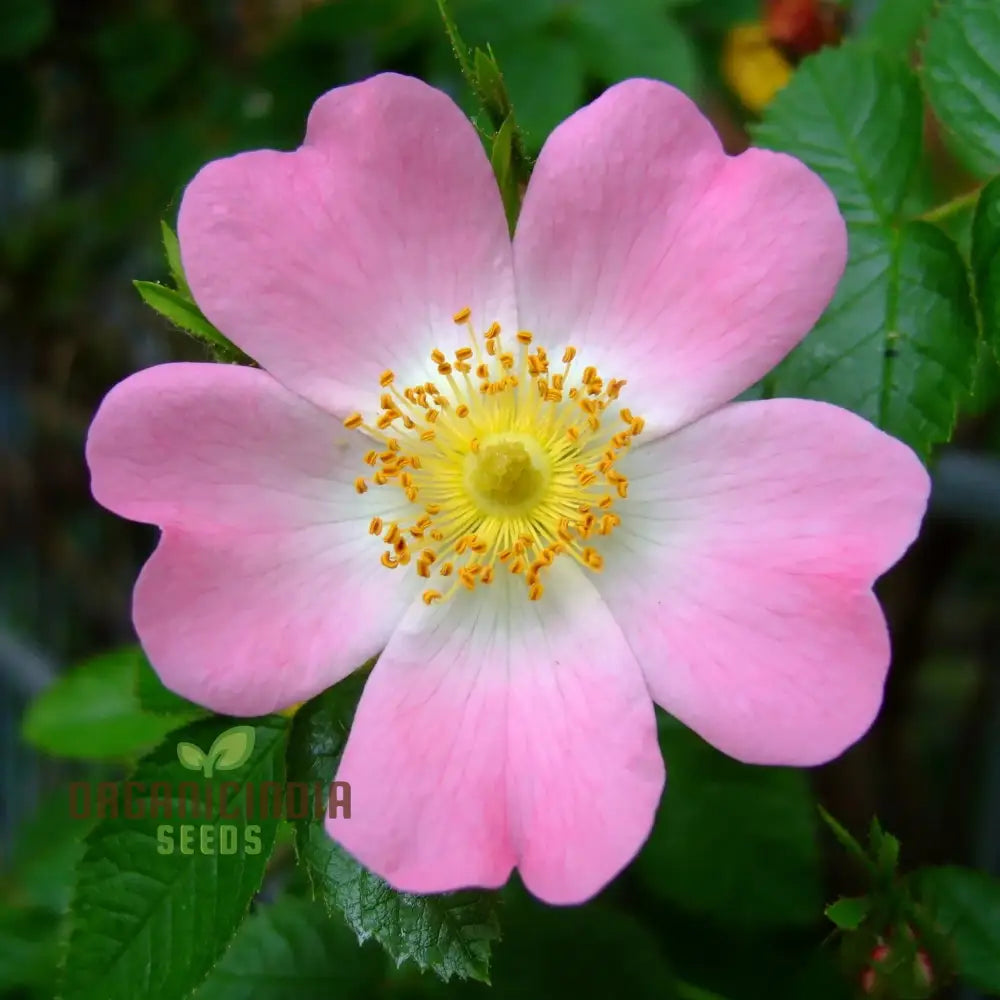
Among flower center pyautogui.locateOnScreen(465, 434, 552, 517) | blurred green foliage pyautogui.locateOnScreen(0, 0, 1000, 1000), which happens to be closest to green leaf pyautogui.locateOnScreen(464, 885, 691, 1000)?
blurred green foliage pyautogui.locateOnScreen(0, 0, 1000, 1000)

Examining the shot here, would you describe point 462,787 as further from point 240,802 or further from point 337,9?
point 337,9

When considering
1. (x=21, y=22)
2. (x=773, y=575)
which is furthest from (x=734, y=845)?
(x=21, y=22)

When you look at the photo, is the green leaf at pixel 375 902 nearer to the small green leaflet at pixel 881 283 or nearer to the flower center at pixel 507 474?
the flower center at pixel 507 474

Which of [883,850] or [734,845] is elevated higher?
[883,850]

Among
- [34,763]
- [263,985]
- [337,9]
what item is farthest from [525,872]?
[34,763]

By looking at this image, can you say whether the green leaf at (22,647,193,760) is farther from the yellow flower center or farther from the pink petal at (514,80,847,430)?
the pink petal at (514,80,847,430)

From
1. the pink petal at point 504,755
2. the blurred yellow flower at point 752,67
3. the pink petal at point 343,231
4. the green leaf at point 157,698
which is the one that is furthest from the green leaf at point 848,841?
the blurred yellow flower at point 752,67

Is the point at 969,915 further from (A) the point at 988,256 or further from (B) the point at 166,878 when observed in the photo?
(B) the point at 166,878
